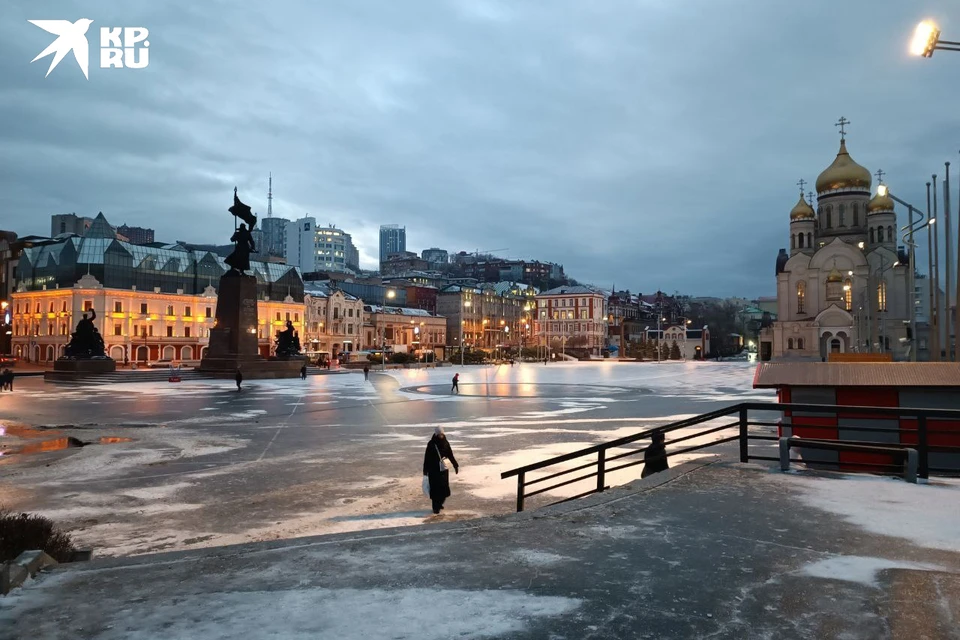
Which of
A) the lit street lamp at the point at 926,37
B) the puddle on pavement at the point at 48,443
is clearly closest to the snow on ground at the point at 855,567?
the lit street lamp at the point at 926,37

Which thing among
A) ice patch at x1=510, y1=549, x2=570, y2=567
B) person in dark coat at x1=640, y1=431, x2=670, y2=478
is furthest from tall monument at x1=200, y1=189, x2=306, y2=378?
ice patch at x1=510, y1=549, x2=570, y2=567

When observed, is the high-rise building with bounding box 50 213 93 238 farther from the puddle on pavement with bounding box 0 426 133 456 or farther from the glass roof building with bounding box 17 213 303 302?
the puddle on pavement with bounding box 0 426 133 456

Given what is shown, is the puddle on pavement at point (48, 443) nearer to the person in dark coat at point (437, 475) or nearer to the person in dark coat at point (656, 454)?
the person in dark coat at point (437, 475)

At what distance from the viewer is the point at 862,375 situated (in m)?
11.9

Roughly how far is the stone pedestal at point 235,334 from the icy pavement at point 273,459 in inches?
751

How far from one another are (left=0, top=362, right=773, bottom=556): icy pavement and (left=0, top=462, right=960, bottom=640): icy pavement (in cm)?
367

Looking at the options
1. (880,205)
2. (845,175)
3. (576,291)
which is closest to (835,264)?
(880,205)

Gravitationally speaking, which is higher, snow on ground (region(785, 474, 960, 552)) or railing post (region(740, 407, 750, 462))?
railing post (region(740, 407, 750, 462))

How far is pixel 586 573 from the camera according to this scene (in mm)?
6020

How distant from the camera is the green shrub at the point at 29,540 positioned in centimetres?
727

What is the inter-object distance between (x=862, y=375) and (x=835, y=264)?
9446 centimetres

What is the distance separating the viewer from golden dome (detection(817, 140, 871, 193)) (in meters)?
95.5

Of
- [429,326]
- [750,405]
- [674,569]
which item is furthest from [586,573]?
[429,326]

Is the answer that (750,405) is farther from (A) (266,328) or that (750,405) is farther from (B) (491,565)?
(A) (266,328)
